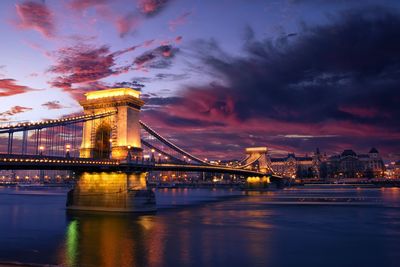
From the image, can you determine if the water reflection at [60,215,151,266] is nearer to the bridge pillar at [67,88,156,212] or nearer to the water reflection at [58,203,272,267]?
the water reflection at [58,203,272,267]

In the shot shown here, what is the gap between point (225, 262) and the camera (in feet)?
74.2

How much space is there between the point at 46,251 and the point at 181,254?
8871 mm

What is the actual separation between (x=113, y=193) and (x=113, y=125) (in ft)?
28.8

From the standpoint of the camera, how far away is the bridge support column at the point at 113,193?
46.9 m

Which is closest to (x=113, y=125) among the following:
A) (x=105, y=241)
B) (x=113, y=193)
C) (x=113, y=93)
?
(x=113, y=93)

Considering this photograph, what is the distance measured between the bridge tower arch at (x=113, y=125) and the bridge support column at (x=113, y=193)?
3.02 m

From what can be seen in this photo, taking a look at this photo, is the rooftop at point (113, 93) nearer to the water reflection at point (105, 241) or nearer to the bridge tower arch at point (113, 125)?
→ the bridge tower arch at point (113, 125)

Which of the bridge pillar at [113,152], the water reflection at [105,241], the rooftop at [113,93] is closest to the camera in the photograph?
the water reflection at [105,241]

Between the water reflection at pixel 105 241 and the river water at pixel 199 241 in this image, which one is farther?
the river water at pixel 199 241

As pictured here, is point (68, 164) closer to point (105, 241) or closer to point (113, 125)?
point (113, 125)

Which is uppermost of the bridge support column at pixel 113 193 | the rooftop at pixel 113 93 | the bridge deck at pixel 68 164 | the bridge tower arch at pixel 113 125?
the rooftop at pixel 113 93

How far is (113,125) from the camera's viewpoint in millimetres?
50531

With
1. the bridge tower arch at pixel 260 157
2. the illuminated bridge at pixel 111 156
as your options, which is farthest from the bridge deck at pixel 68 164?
the bridge tower arch at pixel 260 157

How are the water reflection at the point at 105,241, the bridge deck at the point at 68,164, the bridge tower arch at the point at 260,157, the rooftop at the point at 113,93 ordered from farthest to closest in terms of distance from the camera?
the bridge tower arch at the point at 260,157, the rooftop at the point at 113,93, the bridge deck at the point at 68,164, the water reflection at the point at 105,241
